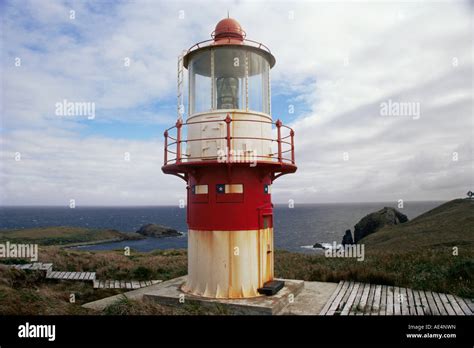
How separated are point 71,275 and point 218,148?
9499 mm

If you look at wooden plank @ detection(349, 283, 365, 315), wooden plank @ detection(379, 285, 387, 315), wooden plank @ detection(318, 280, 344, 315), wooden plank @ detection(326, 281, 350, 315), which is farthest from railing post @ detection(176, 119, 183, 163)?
wooden plank @ detection(379, 285, 387, 315)

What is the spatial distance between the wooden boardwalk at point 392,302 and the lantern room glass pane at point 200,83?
270 inches

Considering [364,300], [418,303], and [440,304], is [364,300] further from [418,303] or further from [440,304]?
[440,304]

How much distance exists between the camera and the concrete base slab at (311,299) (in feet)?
32.8

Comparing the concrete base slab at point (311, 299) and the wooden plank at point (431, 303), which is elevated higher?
the wooden plank at point (431, 303)

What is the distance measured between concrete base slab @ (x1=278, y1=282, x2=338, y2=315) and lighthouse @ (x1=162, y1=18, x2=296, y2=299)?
2.66 feet

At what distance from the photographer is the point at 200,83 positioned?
455 inches

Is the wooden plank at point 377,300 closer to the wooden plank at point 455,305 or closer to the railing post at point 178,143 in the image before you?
the wooden plank at point 455,305

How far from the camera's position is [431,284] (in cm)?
1180

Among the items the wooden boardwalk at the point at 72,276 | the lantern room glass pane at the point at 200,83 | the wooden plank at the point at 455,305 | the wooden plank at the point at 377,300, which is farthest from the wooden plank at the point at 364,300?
the wooden boardwalk at the point at 72,276

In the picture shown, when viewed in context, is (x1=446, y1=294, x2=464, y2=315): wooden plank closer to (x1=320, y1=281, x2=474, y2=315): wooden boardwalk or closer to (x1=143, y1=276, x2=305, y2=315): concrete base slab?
(x1=320, y1=281, x2=474, y2=315): wooden boardwalk

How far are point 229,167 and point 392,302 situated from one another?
6001mm
